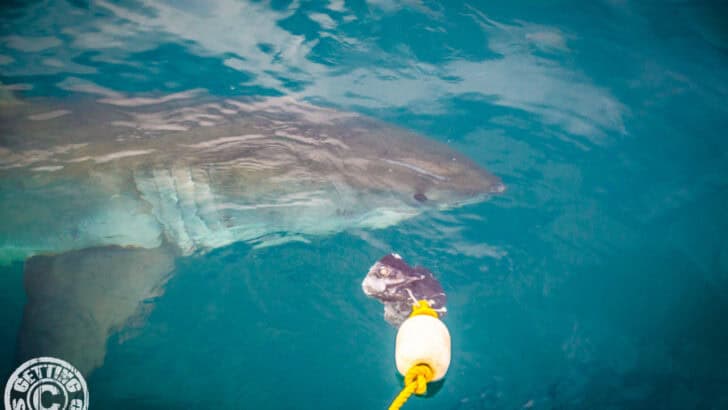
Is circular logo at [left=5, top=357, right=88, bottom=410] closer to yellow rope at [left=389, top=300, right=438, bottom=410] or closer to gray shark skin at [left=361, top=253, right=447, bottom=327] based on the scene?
gray shark skin at [left=361, top=253, right=447, bottom=327]

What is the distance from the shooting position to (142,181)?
12.4 ft

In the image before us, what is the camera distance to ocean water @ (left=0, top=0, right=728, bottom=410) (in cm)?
392

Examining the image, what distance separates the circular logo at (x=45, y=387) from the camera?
9.98 ft

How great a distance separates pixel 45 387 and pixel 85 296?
2.42 feet

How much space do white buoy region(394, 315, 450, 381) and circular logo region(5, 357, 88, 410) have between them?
277 cm

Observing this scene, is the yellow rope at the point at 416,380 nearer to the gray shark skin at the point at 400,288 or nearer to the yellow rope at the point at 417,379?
the yellow rope at the point at 417,379

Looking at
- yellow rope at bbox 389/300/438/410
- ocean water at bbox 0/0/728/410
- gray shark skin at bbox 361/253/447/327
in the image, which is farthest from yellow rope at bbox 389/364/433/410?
ocean water at bbox 0/0/728/410

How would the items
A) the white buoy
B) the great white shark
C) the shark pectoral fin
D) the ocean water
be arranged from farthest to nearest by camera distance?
the ocean water → the great white shark → the shark pectoral fin → the white buoy

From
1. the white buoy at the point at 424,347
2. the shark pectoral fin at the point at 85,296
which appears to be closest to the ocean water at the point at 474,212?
the shark pectoral fin at the point at 85,296

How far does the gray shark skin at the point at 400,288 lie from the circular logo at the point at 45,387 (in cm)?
248

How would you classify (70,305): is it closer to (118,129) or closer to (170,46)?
(118,129)

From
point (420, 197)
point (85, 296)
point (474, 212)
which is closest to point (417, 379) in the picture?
point (420, 197)

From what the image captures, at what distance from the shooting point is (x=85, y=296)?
3574 millimetres

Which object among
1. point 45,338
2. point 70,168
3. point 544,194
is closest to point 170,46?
point 70,168
